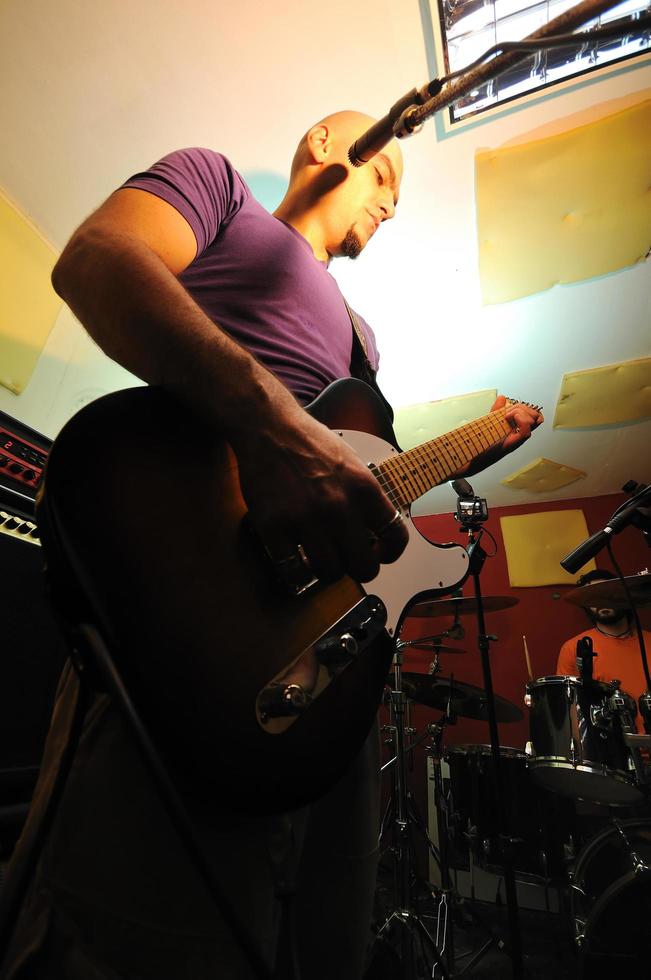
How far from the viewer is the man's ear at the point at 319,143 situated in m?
1.32

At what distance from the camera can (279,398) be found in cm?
57

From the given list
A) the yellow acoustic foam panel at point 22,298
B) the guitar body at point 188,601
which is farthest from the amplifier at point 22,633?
the guitar body at point 188,601

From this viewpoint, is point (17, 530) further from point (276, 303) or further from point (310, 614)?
point (310, 614)

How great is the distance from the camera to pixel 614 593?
8.88 ft

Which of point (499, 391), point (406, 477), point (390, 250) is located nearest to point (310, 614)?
point (406, 477)

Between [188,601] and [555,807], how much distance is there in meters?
2.90

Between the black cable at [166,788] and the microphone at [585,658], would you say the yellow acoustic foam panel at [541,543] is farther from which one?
the black cable at [166,788]

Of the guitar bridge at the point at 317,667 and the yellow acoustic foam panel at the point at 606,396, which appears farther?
the yellow acoustic foam panel at the point at 606,396

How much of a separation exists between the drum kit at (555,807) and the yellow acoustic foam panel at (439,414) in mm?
1335

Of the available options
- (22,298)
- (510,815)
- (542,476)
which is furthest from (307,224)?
(542,476)

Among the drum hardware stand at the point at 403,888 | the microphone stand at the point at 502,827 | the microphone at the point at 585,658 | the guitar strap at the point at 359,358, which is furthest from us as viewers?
the microphone at the point at 585,658

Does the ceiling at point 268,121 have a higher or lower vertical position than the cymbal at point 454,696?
higher

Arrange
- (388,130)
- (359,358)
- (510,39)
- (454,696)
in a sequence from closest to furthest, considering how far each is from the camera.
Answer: (388,130) → (359,358) → (510,39) → (454,696)

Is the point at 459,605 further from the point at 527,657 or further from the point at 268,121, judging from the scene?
the point at 268,121
